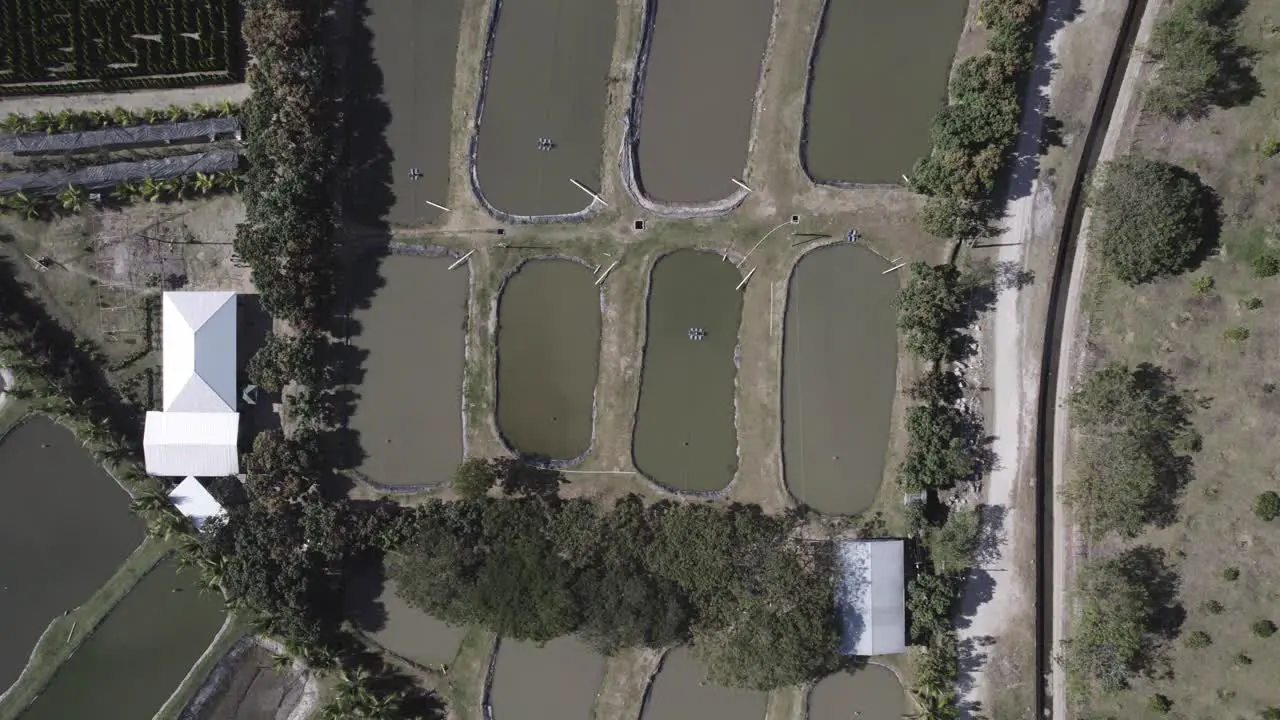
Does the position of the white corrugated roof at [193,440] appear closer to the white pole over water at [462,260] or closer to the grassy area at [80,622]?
the grassy area at [80,622]

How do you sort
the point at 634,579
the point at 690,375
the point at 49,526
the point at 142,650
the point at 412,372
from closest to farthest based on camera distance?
the point at 634,579, the point at 690,375, the point at 412,372, the point at 49,526, the point at 142,650

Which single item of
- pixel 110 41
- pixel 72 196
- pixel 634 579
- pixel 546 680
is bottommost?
pixel 546 680

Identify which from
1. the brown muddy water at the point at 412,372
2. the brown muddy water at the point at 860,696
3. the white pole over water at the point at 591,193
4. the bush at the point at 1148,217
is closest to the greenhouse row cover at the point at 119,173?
the brown muddy water at the point at 412,372

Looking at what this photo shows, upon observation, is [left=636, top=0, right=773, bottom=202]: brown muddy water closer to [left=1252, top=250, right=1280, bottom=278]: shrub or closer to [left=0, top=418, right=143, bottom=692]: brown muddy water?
[left=1252, top=250, right=1280, bottom=278]: shrub

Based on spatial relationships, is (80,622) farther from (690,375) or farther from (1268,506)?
(1268,506)

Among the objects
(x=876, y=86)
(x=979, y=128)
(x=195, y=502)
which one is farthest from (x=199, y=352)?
(x=979, y=128)

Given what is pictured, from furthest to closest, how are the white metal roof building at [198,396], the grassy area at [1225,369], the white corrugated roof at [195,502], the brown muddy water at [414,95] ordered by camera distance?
1. the brown muddy water at [414,95]
2. the white corrugated roof at [195,502]
3. the white metal roof building at [198,396]
4. the grassy area at [1225,369]

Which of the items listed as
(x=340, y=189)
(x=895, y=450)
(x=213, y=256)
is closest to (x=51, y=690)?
(x=213, y=256)

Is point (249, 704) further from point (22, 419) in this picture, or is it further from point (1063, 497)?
point (1063, 497)
